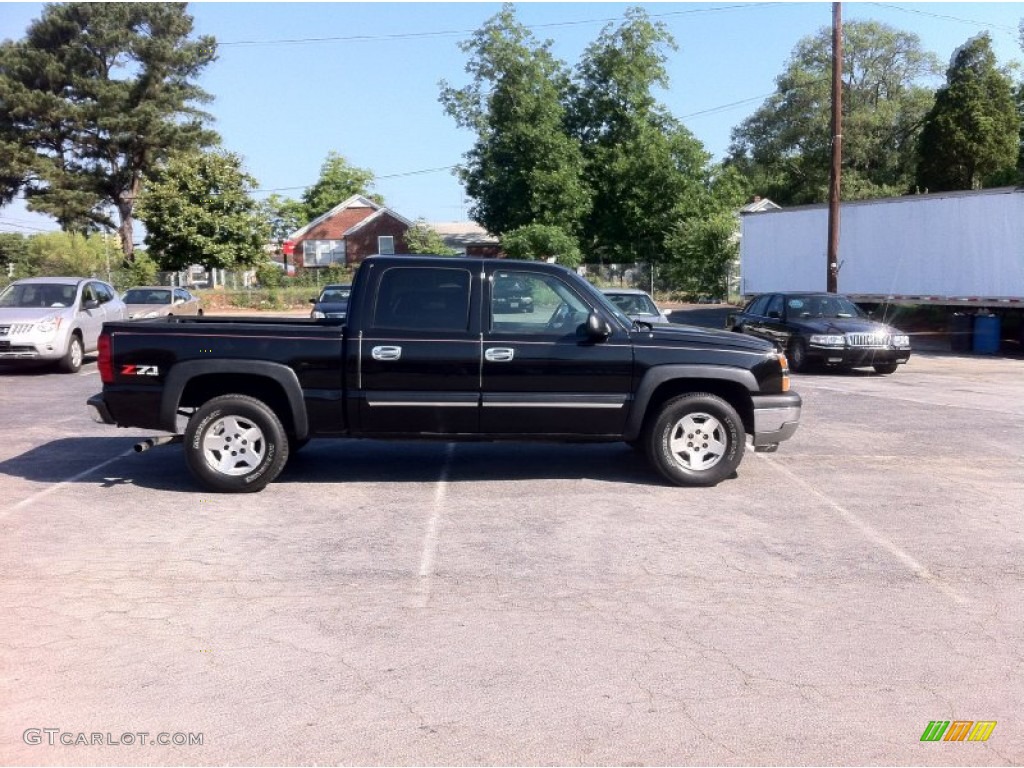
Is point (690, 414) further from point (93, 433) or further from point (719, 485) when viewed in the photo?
point (93, 433)

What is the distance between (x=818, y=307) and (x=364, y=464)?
39.9 ft

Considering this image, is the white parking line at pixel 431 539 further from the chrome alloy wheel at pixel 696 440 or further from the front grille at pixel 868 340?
the front grille at pixel 868 340

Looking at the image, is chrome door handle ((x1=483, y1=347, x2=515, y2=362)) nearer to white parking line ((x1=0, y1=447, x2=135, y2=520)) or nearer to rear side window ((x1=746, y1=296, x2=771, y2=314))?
white parking line ((x1=0, y1=447, x2=135, y2=520))

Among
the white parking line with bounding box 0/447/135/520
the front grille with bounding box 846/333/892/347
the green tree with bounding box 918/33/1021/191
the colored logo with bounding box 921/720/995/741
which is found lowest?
the colored logo with bounding box 921/720/995/741

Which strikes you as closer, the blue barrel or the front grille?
the front grille

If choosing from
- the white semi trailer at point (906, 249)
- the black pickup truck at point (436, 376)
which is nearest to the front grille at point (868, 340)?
the white semi trailer at point (906, 249)

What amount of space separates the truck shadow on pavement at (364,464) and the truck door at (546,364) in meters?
0.81

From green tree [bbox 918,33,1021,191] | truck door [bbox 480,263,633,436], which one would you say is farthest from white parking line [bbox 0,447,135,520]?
green tree [bbox 918,33,1021,191]

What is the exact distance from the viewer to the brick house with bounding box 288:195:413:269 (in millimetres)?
68375

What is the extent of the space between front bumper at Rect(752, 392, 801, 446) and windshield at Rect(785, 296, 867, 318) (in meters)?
10.9

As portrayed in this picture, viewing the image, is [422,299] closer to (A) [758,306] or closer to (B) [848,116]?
(A) [758,306]

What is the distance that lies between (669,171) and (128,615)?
5267 centimetres

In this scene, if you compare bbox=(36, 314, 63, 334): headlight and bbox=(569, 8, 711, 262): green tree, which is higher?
bbox=(569, 8, 711, 262): green tree

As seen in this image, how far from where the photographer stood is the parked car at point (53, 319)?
54.4 feet
